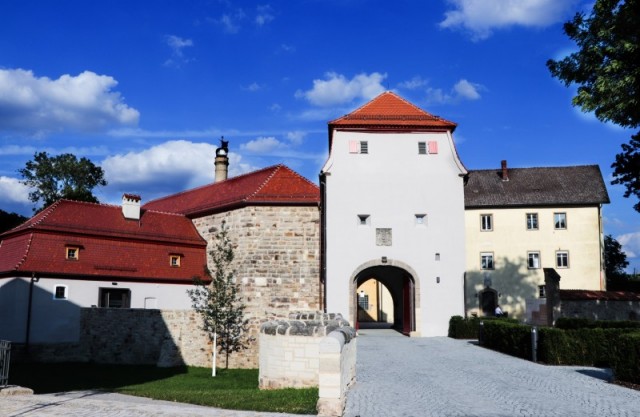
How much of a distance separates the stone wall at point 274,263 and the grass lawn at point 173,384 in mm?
2782

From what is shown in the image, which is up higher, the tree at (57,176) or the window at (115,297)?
the tree at (57,176)

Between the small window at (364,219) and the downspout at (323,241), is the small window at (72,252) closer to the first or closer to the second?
the downspout at (323,241)

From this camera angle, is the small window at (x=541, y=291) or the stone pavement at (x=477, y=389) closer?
the stone pavement at (x=477, y=389)

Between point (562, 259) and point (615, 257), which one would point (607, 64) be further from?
point (615, 257)

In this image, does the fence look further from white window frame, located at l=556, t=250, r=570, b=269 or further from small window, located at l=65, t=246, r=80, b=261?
white window frame, located at l=556, t=250, r=570, b=269

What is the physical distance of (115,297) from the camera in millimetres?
26781

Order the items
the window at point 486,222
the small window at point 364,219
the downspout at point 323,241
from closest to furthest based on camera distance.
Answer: the downspout at point 323,241 → the small window at point 364,219 → the window at point 486,222

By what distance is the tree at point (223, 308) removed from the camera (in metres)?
25.8

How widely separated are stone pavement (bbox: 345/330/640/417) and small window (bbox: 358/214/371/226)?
8.58 meters

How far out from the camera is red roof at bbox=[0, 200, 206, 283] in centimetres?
2538

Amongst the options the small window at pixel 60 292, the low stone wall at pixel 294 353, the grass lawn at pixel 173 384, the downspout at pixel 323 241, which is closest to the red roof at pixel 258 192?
the downspout at pixel 323 241

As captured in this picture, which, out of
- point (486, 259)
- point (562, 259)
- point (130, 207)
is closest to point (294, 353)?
point (130, 207)

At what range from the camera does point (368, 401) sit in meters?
11.0

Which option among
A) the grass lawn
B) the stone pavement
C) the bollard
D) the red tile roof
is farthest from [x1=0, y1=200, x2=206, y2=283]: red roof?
the bollard
